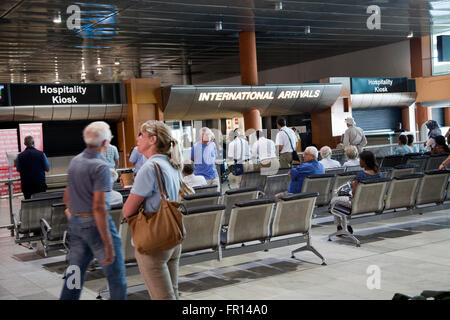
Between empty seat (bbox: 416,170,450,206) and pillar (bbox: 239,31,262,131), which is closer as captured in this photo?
empty seat (bbox: 416,170,450,206)

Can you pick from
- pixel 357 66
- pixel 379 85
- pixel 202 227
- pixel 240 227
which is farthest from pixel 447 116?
pixel 202 227

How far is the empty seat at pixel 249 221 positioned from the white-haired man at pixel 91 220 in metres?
2.26

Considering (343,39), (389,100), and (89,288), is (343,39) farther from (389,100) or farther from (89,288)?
(89,288)

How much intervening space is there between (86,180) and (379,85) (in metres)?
20.4

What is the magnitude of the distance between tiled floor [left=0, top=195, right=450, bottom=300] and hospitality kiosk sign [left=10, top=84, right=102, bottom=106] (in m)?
8.59

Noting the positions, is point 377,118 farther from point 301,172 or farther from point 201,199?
point 201,199

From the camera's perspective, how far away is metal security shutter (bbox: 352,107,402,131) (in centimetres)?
2411

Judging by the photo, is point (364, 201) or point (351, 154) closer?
point (364, 201)

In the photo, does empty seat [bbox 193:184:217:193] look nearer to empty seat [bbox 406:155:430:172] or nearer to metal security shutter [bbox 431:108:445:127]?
empty seat [bbox 406:155:430:172]

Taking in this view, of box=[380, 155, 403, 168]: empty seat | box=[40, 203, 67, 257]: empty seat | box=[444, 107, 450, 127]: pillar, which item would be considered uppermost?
box=[444, 107, 450, 127]: pillar

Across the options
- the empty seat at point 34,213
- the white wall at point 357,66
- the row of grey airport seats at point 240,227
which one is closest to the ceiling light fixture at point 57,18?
the empty seat at point 34,213

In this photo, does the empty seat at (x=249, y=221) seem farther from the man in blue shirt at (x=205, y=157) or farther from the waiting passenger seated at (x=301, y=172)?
the man in blue shirt at (x=205, y=157)

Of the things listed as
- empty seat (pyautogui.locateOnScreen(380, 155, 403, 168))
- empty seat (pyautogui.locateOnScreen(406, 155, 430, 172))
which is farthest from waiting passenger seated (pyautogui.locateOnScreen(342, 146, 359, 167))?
empty seat (pyautogui.locateOnScreen(380, 155, 403, 168))

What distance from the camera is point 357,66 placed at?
27.6m
